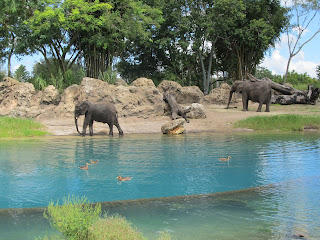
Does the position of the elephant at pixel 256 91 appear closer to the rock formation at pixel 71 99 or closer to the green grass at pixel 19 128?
the rock formation at pixel 71 99

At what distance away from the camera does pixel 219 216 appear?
5.49 metres

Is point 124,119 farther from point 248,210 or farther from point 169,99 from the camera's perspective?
point 248,210

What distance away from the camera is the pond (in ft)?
16.8

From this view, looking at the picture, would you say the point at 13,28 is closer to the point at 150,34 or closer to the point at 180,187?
the point at 150,34

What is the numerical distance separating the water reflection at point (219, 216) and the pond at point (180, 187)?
0.05 feet

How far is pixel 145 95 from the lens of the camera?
20984 millimetres

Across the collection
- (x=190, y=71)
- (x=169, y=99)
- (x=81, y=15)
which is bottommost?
(x=169, y=99)

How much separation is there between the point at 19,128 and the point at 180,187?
36.3ft

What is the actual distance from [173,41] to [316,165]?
77.3ft

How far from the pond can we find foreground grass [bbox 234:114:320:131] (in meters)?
5.41

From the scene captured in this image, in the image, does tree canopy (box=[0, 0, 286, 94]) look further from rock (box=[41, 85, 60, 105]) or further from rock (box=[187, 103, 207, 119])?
rock (box=[187, 103, 207, 119])

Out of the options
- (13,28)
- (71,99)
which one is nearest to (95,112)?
(71,99)

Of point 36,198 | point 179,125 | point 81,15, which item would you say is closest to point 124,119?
point 179,125

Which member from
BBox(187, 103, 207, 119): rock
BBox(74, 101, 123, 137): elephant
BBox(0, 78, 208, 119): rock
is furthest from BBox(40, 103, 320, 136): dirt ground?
BBox(74, 101, 123, 137): elephant
